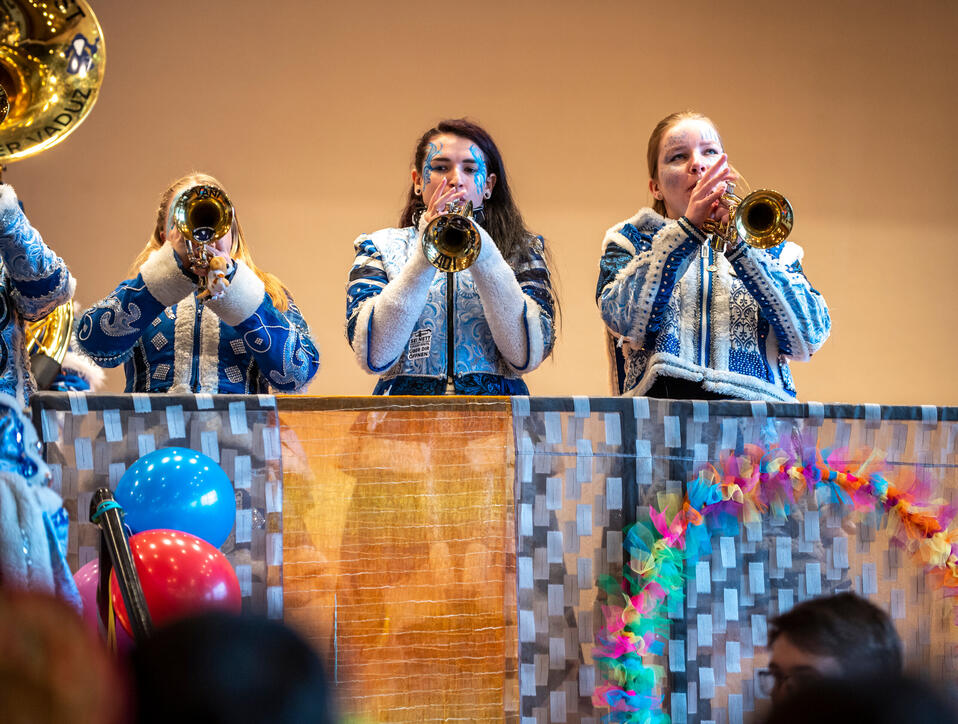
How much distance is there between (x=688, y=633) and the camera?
2.26 meters

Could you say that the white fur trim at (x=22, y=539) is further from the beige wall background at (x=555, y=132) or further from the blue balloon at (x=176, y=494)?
the beige wall background at (x=555, y=132)

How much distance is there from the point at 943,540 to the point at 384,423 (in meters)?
1.17

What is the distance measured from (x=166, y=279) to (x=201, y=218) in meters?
0.18

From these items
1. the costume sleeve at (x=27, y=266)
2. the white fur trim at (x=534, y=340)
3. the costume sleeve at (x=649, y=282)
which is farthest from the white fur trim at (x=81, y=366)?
the costume sleeve at (x=649, y=282)

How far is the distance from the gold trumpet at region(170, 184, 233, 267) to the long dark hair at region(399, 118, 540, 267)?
1.75ft

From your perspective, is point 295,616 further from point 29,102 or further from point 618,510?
point 29,102

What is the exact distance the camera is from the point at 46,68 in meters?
2.50

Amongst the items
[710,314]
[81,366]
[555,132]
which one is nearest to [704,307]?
[710,314]

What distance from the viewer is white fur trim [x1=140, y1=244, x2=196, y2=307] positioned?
2609 mm

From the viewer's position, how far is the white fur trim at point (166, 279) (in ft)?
8.56

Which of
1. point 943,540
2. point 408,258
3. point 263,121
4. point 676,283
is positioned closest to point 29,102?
point 408,258

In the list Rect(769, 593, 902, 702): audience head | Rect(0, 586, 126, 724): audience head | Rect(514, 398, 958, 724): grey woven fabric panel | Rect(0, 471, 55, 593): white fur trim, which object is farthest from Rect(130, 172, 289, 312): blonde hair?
Rect(0, 586, 126, 724): audience head

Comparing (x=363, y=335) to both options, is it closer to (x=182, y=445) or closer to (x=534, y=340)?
(x=534, y=340)

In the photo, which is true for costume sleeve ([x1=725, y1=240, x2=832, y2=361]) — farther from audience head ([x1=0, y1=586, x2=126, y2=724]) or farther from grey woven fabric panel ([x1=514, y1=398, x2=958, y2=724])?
audience head ([x1=0, y1=586, x2=126, y2=724])
